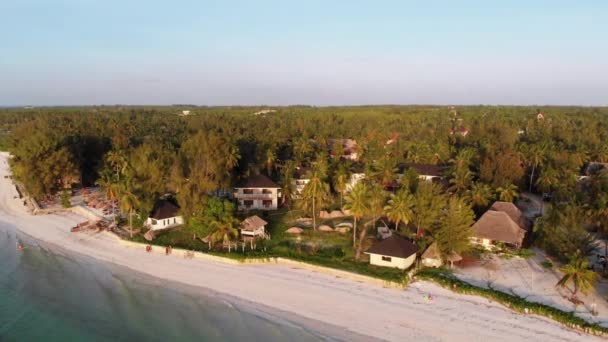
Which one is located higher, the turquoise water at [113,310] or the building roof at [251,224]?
the building roof at [251,224]

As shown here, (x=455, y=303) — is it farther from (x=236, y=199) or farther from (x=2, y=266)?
(x=2, y=266)

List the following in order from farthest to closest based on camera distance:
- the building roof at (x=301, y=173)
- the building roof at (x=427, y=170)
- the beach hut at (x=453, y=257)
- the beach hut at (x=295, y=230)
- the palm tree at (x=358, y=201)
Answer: the building roof at (x=427, y=170) < the building roof at (x=301, y=173) < the beach hut at (x=295, y=230) < the palm tree at (x=358, y=201) < the beach hut at (x=453, y=257)

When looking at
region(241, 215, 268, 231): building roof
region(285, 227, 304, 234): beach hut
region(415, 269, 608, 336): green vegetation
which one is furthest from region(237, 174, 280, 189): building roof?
region(415, 269, 608, 336): green vegetation

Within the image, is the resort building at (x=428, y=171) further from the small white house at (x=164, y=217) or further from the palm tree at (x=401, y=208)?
the small white house at (x=164, y=217)

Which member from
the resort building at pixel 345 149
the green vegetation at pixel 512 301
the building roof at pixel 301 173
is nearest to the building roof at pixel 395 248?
the green vegetation at pixel 512 301

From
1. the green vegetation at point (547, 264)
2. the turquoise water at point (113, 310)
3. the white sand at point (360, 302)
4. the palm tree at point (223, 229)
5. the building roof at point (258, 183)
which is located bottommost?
the turquoise water at point (113, 310)

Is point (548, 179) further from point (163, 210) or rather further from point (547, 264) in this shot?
point (163, 210)

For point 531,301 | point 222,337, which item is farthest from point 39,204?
point 531,301
